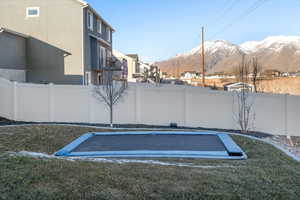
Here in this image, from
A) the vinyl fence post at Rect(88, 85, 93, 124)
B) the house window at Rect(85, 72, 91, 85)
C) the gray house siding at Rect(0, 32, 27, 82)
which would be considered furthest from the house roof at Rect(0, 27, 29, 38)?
the vinyl fence post at Rect(88, 85, 93, 124)

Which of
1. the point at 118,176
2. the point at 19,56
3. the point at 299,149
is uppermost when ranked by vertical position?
the point at 19,56

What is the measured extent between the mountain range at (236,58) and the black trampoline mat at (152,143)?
70.9 meters

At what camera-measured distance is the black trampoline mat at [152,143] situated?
271 inches

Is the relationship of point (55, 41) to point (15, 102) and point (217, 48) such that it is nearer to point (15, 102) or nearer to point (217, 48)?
point (15, 102)

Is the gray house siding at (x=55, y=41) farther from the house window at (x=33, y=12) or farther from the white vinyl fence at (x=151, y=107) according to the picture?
the white vinyl fence at (x=151, y=107)

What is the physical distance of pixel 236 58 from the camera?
424ft

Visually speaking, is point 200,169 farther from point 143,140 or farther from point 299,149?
point 299,149

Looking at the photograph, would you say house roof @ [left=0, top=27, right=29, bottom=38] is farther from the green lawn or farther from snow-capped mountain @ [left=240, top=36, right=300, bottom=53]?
snow-capped mountain @ [left=240, top=36, right=300, bottom=53]

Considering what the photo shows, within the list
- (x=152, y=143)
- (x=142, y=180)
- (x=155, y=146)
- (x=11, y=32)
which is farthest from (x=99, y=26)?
(x=142, y=180)

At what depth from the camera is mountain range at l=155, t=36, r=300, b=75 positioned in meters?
104

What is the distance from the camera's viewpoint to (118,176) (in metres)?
4.13

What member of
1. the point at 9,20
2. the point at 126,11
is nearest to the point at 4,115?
the point at 9,20

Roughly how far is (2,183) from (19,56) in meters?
16.7

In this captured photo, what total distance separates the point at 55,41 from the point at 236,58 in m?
120
